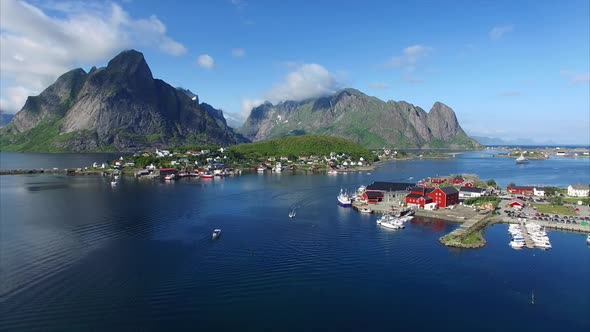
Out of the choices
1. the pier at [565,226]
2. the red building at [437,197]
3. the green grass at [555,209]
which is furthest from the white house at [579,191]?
the pier at [565,226]

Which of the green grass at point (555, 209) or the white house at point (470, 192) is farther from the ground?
the white house at point (470, 192)

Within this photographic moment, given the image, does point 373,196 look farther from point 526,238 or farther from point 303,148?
point 303,148

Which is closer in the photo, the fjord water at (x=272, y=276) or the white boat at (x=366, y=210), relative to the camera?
the fjord water at (x=272, y=276)

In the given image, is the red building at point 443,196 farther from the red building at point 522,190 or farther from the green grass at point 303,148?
the green grass at point 303,148

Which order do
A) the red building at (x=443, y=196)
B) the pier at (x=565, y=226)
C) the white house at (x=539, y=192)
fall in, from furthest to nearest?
the white house at (x=539, y=192) → the red building at (x=443, y=196) → the pier at (x=565, y=226)

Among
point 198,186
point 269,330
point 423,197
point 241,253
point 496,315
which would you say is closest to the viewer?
point 269,330

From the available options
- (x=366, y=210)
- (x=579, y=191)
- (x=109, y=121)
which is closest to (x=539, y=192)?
(x=579, y=191)

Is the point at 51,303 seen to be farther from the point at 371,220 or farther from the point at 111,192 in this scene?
the point at 111,192

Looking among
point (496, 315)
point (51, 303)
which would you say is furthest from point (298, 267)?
point (51, 303)
